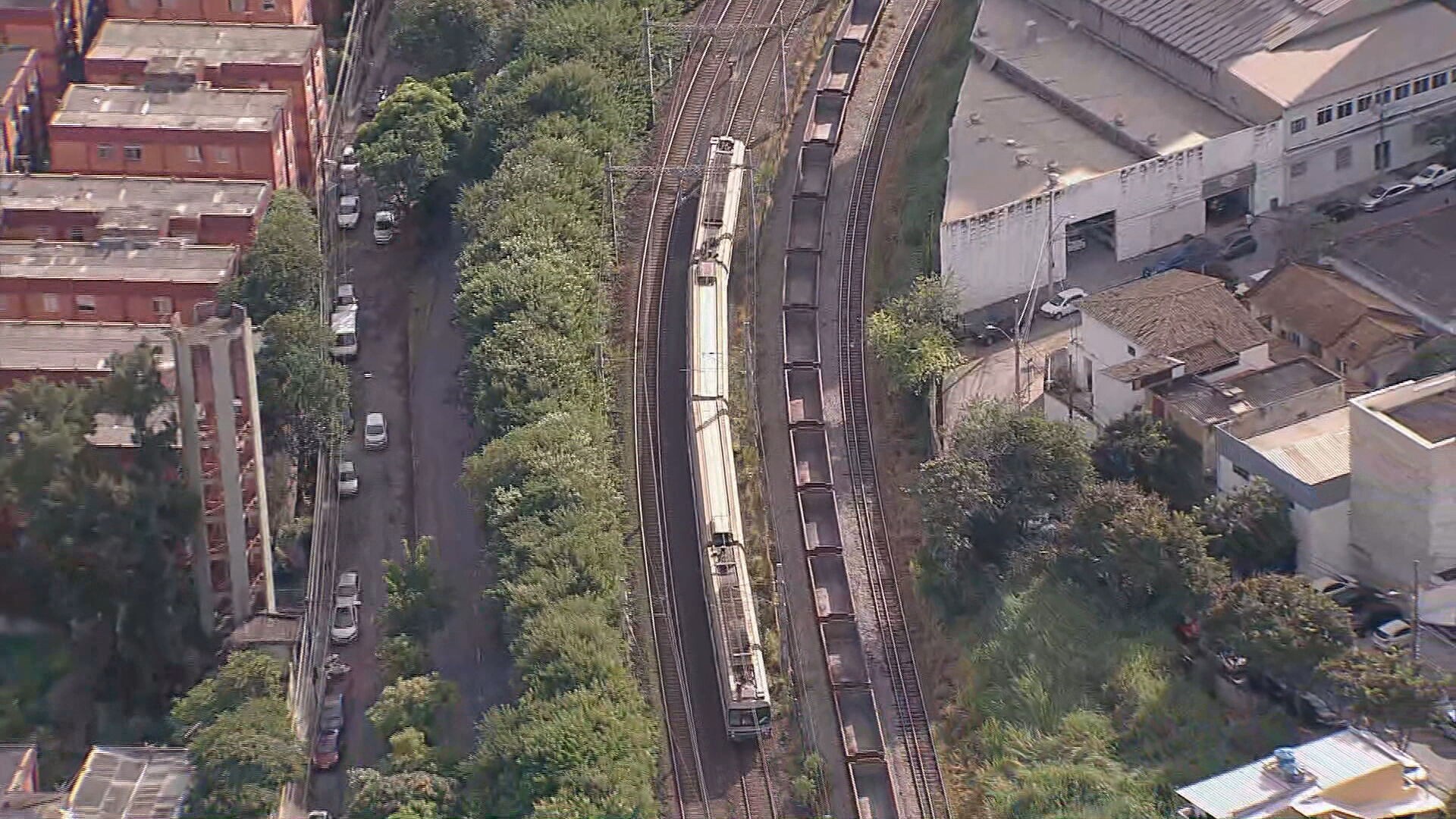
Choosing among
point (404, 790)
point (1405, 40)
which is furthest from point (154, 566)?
point (1405, 40)

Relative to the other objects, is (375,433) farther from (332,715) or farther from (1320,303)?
(1320,303)

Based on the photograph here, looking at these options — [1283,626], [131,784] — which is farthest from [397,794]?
[1283,626]

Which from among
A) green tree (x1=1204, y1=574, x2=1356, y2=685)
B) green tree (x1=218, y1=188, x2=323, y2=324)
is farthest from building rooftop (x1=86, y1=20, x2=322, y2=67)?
green tree (x1=1204, y1=574, x2=1356, y2=685)

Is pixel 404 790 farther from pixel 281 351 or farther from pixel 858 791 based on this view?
pixel 281 351

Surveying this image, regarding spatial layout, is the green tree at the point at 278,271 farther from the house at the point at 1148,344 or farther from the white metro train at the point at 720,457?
the house at the point at 1148,344

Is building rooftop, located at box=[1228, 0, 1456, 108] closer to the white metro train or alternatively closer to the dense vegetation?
the dense vegetation

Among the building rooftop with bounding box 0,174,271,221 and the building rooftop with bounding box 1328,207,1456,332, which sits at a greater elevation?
the building rooftop with bounding box 0,174,271,221
